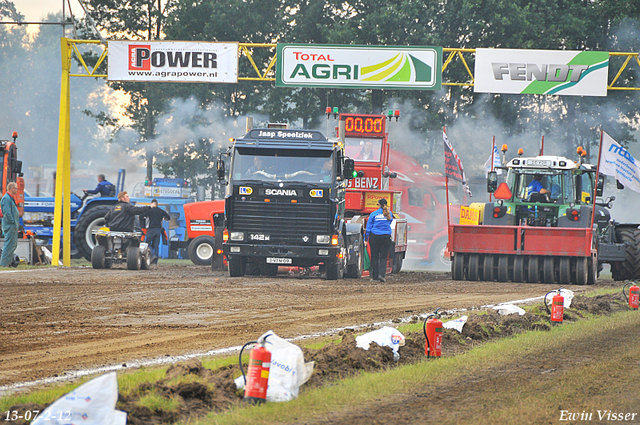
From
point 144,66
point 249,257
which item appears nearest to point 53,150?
point 144,66

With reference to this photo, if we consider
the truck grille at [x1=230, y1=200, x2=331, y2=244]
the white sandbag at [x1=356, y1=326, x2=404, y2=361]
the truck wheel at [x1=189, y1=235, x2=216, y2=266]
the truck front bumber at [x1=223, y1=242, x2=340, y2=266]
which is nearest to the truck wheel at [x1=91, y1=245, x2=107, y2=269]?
the truck front bumber at [x1=223, y1=242, x2=340, y2=266]

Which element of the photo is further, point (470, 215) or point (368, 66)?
point (368, 66)

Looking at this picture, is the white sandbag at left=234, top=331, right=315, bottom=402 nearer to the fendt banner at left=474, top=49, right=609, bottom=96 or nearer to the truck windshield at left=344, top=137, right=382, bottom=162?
the truck windshield at left=344, top=137, right=382, bottom=162

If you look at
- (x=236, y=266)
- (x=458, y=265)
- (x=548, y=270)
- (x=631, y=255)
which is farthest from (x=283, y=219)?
(x=631, y=255)

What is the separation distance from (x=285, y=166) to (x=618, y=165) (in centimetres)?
738

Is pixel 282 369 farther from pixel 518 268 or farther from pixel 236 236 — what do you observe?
pixel 518 268

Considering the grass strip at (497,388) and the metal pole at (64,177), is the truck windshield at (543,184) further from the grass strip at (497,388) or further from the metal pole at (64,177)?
the metal pole at (64,177)

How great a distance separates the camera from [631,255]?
19.1 meters

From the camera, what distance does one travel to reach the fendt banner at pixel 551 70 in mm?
22609

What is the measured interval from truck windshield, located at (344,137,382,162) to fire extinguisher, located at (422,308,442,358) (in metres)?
16.0

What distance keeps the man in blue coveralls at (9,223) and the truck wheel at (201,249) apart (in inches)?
235

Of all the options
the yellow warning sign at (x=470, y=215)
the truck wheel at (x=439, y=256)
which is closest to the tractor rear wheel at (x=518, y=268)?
the yellow warning sign at (x=470, y=215)

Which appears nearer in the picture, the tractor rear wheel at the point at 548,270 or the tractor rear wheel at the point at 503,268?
the tractor rear wheel at the point at 548,270

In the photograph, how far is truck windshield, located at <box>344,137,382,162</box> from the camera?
23.3 metres
